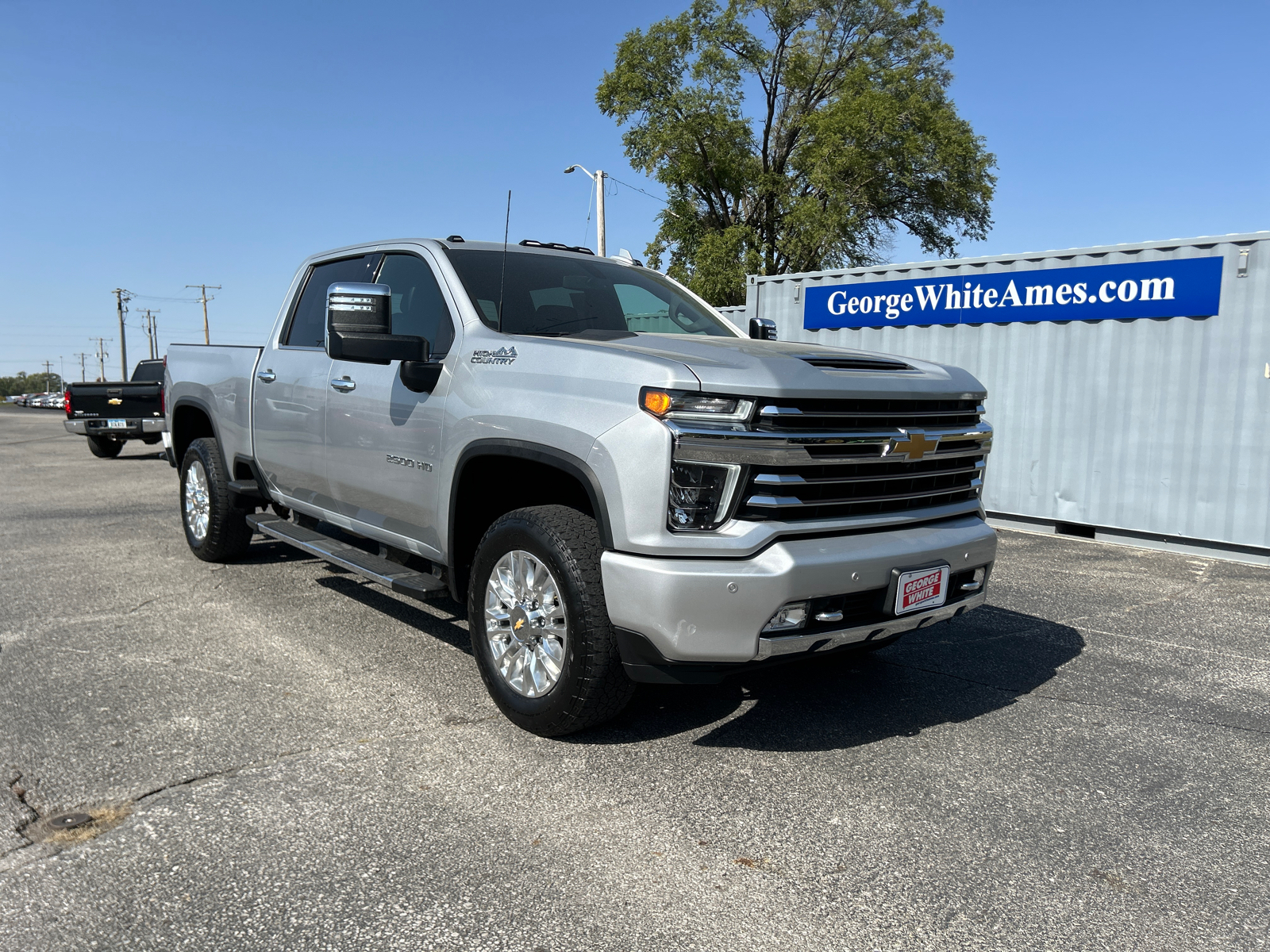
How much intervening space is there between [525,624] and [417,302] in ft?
6.29

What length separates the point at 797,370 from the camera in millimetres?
3449

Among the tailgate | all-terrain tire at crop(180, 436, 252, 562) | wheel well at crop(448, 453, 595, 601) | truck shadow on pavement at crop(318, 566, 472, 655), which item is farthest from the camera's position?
the tailgate

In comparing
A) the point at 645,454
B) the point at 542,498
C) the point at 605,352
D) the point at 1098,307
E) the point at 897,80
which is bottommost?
the point at 542,498

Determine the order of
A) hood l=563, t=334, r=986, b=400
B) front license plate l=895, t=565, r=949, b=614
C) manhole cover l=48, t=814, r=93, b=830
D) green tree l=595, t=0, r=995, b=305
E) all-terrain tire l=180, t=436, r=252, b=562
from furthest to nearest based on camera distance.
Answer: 1. green tree l=595, t=0, r=995, b=305
2. all-terrain tire l=180, t=436, r=252, b=562
3. front license plate l=895, t=565, r=949, b=614
4. hood l=563, t=334, r=986, b=400
5. manhole cover l=48, t=814, r=93, b=830

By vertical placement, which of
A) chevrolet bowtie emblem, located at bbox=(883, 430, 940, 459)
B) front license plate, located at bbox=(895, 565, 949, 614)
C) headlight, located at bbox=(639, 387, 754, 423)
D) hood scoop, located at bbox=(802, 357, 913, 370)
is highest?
hood scoop, located at bbox=(802, 357, 913, 370)

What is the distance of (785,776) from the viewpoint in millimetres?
3539

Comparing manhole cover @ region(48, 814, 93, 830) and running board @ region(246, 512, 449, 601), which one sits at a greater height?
running board @ region(246, 512, 449, 601)

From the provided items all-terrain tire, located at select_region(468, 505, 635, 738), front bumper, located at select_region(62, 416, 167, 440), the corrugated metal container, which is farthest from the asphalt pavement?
front bumper, located at select_region(62, 416, 167, 440)

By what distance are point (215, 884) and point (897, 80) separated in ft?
111

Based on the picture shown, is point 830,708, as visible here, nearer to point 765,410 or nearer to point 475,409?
point 765,410

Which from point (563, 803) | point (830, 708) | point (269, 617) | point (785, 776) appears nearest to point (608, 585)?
point (563, 803)

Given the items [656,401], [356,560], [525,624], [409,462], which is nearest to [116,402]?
[356,560]

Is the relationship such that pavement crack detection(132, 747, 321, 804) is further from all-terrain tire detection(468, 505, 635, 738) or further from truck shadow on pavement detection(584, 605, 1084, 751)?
truck shadow on pavement detection(584, 605, 1084, 751)

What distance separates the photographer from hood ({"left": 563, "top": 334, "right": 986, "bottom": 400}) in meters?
3.30
